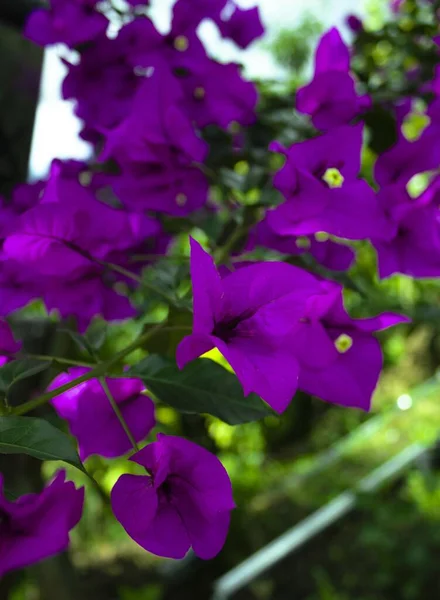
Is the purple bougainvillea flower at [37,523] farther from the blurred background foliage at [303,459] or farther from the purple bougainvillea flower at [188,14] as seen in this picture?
the purple bougainvillea flower at [188,14]

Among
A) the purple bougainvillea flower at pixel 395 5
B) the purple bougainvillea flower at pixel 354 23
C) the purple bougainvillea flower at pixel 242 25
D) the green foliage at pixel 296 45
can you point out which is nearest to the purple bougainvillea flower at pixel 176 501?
the purple bougainvillea flower at pixel 242 25

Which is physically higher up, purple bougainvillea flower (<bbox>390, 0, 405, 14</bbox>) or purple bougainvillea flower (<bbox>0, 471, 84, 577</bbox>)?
purple bougainvillea flower (<bbox>390, 0, 405, 14</bbox>)

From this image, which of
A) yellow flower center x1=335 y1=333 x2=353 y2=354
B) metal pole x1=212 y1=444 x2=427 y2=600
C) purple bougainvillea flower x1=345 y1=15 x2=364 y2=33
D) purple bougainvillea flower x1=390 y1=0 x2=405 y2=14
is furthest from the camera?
metal pole x1=212 y1=444 x2=427 y2=600

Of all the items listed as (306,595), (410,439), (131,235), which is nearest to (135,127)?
(131,235)

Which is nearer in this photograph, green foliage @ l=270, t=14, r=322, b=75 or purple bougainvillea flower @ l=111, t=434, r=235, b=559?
purple bougainvillea flower @ l=111, t=434, r=235, b=559

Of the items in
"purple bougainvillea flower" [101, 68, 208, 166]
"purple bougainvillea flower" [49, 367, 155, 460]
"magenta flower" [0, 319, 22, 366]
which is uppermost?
"purple bougainvillea flower" [101, 68, 208, 166]

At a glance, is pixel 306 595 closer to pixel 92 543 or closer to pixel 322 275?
pixel 92 543

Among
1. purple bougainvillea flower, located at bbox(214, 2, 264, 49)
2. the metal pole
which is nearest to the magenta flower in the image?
purple bougainvillea flower, located at bbox(214, 2, 264, 49)

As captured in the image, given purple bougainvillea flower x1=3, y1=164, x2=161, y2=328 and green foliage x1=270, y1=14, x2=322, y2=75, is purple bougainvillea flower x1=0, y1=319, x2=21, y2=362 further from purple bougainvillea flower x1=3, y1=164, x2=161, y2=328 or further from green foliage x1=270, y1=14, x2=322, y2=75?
green foliage x1=270, y1=14, x2=322, y2=75
